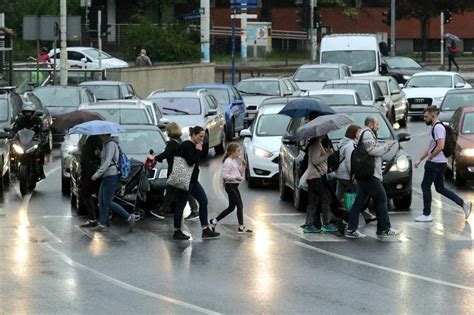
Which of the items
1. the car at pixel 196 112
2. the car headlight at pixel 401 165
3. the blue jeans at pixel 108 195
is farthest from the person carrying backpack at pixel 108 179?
the car at pixel 196 112

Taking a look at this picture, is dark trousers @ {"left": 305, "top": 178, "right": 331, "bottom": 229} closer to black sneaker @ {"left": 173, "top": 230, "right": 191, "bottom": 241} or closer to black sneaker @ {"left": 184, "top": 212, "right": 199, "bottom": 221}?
black sneaker @ {"left": 173, "top": 230, "right": 191, "bottom": 241}

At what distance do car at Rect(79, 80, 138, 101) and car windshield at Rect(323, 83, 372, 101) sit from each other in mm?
5934

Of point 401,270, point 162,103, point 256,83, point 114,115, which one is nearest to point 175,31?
point 256,83

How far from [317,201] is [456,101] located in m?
17.1

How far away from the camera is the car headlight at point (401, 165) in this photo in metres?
20.2

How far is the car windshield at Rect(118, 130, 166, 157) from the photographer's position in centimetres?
2094

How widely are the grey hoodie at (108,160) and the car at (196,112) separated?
11585mm

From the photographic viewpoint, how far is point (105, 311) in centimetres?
1211

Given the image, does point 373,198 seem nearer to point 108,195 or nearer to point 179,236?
point 179,236

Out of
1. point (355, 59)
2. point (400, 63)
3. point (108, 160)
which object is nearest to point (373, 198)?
point (108, 160)

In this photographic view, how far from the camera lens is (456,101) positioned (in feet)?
112

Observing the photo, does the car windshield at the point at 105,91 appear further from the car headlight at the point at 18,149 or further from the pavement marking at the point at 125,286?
the pavement marking at the point at 125,286

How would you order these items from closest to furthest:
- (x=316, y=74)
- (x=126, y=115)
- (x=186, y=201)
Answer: (x=186, y=201) < (x=126, y=115) < (x=316, y=74)

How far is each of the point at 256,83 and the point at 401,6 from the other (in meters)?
43.7
